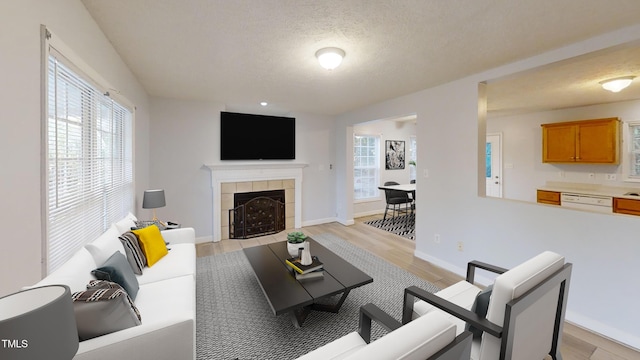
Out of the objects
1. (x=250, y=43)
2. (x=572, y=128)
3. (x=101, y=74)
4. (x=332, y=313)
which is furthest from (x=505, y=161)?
(x=101, y=74)

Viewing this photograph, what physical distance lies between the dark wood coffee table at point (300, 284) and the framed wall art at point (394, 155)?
4502mm

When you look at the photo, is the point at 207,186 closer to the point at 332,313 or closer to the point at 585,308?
the point at 332,313

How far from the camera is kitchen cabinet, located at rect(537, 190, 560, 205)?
178 inches

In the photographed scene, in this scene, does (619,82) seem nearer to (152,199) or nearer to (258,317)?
(258,317)

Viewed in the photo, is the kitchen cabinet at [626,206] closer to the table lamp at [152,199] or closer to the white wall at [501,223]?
the white wall at [501,223]

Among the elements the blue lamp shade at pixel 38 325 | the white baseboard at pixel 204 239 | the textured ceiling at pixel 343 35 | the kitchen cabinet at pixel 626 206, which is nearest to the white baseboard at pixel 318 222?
the white baseboard at pixel 204 239

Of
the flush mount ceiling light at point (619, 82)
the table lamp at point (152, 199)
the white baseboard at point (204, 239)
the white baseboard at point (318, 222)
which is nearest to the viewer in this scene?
the flush mount ceiling light at point (619, 82)

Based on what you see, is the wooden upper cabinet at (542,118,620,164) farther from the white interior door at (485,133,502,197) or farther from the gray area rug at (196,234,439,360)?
the gray area rug at (196,234,439,360)

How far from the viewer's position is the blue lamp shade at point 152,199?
10.7ft

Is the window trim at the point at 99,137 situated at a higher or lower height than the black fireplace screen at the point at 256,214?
higher

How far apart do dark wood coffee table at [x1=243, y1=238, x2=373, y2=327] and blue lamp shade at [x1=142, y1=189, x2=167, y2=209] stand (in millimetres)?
1542

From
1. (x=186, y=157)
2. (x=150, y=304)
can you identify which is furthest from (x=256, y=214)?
(x=150, y=304)

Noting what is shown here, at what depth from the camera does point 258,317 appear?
2.30 m

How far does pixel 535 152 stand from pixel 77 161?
6.90 meters
